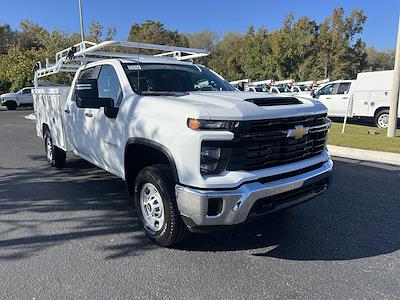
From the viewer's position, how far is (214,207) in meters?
3.23

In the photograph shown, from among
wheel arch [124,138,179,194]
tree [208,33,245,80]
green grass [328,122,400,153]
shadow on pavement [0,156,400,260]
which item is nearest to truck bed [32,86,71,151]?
shadow on pavement [0,156,400,260]

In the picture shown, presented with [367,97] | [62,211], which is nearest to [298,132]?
[62,211]

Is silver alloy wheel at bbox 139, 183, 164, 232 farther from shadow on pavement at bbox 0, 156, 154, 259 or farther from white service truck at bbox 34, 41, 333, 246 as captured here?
shadow on pavement at bbox 0, 156, 154, 259

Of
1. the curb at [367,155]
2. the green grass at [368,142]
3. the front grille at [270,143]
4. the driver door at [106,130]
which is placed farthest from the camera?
the green grass at [368,142]

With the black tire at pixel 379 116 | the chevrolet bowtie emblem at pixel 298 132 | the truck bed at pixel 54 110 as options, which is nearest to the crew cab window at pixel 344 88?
the black tire at pixel 379 116

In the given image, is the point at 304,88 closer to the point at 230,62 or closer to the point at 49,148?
the point at 230,62

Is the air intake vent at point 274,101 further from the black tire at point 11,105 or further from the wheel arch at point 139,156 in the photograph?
the black tire at point 11,105

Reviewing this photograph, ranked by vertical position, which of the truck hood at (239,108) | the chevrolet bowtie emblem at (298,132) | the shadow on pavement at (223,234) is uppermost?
the truck hood at (239,108)

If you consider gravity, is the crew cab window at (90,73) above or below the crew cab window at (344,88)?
above

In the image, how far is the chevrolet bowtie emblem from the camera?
140 inches

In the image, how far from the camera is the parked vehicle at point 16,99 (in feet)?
102

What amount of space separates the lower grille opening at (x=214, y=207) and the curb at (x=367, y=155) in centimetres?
611

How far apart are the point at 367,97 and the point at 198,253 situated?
14016 mm

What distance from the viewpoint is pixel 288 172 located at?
11.7ft
